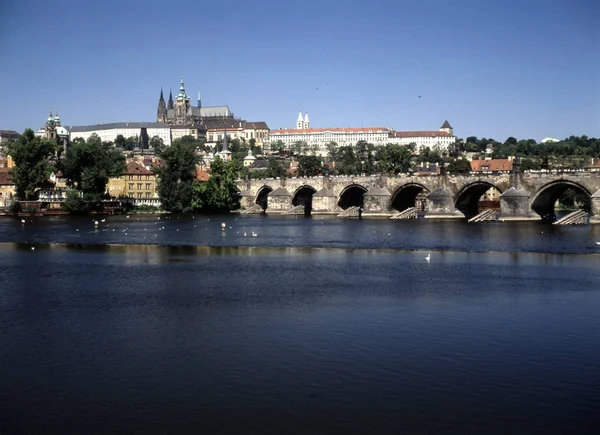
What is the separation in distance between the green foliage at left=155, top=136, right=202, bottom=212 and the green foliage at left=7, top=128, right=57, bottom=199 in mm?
16603

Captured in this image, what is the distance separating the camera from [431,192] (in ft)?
285

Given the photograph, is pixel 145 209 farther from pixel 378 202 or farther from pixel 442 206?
pixel 442 206

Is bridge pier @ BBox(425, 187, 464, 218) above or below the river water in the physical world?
above

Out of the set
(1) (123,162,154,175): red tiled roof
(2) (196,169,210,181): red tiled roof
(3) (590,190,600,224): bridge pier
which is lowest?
(3) (590,190,600,224): bridge pier

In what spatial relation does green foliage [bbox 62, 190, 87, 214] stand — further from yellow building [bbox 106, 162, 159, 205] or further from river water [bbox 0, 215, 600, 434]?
river water [bbox 0, 215, 600, 434]

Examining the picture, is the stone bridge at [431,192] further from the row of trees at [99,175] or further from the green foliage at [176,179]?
the green foliage at [176,179]

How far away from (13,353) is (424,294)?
55.7ft

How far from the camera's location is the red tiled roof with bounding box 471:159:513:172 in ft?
432

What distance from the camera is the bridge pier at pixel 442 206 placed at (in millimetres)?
85250

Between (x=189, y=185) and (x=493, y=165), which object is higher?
(x=493, y=165)

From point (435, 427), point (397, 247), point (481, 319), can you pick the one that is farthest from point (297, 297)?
point (397, 247)

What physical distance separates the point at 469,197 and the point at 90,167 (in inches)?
2083

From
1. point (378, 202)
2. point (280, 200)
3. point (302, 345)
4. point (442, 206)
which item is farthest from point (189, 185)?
point (302, 345)

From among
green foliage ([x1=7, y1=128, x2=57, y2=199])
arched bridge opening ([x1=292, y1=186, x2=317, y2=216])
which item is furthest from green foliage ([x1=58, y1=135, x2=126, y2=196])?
arched bridge opening ([x1=292, y1=186, x2=317, y2=216])
